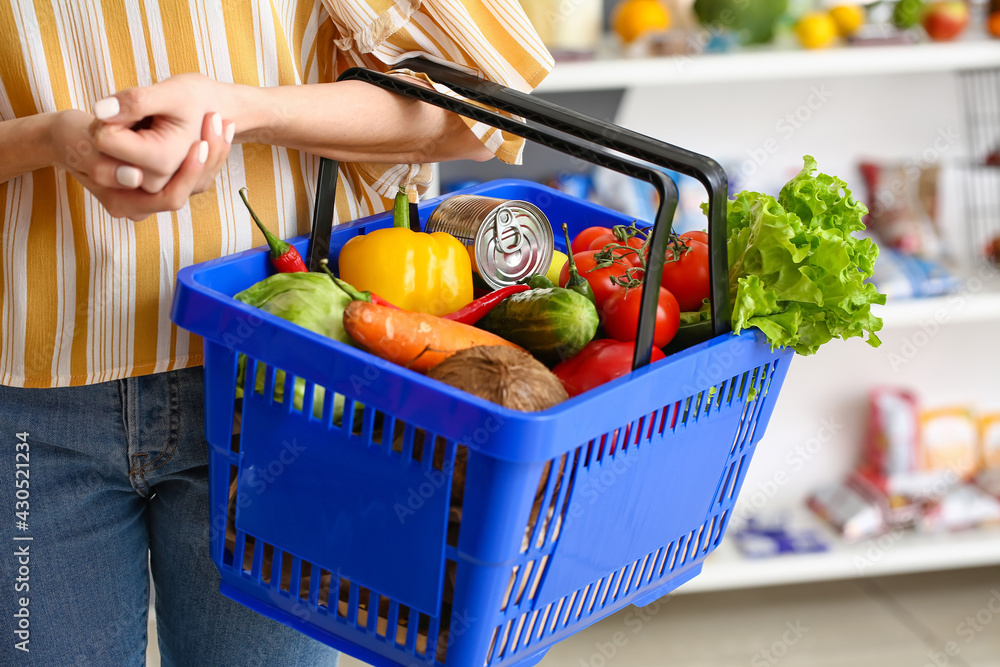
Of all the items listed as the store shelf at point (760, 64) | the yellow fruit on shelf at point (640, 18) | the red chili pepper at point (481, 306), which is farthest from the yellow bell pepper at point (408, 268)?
the yellow fruit on shelf at point (640, 18)

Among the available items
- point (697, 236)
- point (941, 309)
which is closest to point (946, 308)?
point (941, 309)

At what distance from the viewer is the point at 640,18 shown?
1.71 meters

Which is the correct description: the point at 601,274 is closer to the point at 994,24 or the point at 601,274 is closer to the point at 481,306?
the point at 481,306

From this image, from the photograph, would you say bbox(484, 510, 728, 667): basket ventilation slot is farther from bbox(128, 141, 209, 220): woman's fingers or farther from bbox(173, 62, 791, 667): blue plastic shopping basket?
bbox(128, 141, 209, 220): woman's fingers

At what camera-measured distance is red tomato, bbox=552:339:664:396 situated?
64 cm

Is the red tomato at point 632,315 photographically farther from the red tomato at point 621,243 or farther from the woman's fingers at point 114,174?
the woman's fingers at point 114,174

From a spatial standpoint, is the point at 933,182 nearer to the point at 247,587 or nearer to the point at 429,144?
the point at 429,144

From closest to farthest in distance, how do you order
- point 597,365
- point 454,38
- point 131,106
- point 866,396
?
1. point 131,106
2. point 597,365
3. point 454,38
4. point 866,396

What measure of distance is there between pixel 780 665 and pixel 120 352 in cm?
159

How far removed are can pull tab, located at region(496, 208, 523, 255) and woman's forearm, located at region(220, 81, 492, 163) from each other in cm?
8

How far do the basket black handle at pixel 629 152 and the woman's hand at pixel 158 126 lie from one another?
17 centimetres

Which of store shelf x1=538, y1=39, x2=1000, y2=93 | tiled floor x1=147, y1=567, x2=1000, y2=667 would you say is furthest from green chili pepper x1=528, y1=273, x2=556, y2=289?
tiled floor x1=147, y1=567, x2=1000, y2=667

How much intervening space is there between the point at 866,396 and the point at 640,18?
1.06m

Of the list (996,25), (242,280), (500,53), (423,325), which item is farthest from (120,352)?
(996,25)
